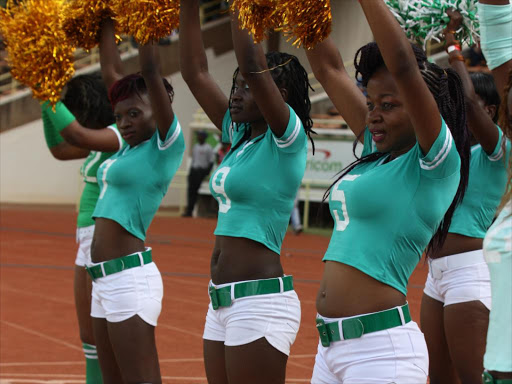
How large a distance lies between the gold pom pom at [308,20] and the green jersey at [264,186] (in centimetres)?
52

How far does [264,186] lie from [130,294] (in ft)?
3.31

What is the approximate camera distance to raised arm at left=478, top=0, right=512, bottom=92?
2.39 meters

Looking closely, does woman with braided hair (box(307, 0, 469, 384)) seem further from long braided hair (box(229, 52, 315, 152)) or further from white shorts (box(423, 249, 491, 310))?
white shorts (box(423, 249, 491, 310))

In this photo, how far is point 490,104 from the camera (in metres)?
3.92

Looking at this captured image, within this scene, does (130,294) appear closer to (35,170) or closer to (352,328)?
(352,328)

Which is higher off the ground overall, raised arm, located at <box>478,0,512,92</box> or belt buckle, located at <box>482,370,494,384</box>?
raised arm, located at <box>478,0,512,92</box>

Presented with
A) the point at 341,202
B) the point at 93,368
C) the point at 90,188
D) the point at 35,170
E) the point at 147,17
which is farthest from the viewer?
the point at 35,170

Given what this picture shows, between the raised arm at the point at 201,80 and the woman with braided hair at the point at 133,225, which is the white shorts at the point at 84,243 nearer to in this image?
the woman with braided hair at the point at 133,225

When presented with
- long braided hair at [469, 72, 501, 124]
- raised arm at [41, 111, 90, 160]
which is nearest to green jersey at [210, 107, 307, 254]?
long braided hair at [469, 72, 501, 124]

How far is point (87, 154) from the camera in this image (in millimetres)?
5293

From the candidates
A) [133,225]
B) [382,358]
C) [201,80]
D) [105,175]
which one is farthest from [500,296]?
[105,175]

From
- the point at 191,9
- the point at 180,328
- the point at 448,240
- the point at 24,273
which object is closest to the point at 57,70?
the point at 191,9

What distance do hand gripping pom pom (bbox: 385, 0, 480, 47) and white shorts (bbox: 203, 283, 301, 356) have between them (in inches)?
47.5

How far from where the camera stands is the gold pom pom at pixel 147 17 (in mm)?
3271
